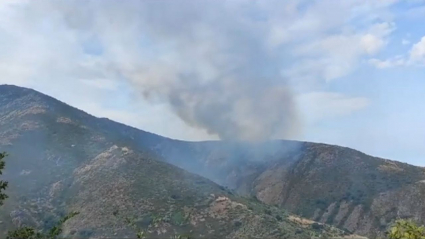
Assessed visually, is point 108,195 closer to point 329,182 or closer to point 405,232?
point 405,232

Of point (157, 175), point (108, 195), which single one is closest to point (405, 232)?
point (108, 195)

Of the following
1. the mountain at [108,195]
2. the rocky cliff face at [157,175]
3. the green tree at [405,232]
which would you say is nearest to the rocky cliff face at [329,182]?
the rocky cliff face at [157,175]

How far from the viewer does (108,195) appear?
85.2 meters

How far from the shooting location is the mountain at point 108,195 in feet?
244

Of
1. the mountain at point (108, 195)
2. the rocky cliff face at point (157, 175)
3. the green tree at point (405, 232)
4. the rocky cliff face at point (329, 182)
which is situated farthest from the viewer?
the rocky cliff face at point (329, 182)

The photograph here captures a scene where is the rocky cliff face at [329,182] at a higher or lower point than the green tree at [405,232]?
higher

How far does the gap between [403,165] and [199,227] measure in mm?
80356

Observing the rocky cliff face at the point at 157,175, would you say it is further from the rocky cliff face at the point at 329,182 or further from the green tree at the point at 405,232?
the green tree at the point at 405,232

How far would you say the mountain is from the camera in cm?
7431

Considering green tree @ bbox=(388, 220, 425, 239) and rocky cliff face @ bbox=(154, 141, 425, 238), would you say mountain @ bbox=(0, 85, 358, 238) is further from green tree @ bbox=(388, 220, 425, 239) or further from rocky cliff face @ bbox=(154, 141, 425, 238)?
green tree @ bbox=(388, 220, 425, 239)

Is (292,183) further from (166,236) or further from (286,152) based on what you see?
(166,236)

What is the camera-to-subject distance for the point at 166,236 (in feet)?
237

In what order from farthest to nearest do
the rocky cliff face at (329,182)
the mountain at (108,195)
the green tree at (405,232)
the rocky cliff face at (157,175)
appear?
the rocky cliff face at (329,182) → the rocky cliff face at (157,175) → the mountain at (108,195) → the green tree at (405,232)

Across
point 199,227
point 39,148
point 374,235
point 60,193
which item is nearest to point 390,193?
point 374,235
